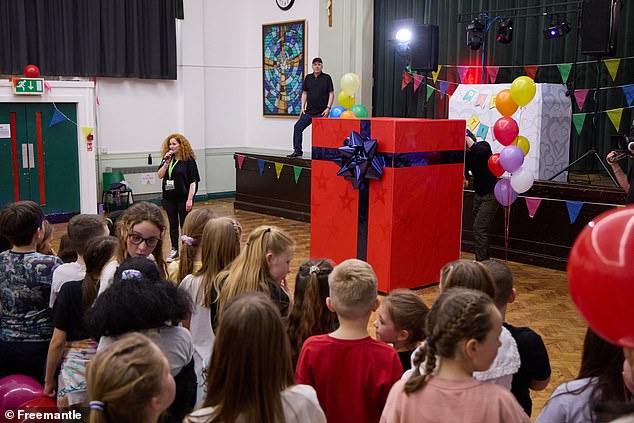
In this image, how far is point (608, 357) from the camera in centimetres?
174

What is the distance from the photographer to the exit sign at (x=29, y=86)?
27.3 feet

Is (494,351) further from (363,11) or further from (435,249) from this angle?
(363,11)

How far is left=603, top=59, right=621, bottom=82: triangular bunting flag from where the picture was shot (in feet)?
25.8

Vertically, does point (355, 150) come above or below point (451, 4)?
below

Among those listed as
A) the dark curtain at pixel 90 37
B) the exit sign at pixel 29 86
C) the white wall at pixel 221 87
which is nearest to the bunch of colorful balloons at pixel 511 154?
the white wall at pixel 221 87

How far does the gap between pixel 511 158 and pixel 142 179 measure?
20.9 ft

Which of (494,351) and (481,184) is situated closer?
(494,351)

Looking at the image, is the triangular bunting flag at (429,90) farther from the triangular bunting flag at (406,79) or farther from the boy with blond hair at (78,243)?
the boy with blond hair at (78,243)

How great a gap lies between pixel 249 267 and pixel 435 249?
11.3 ft

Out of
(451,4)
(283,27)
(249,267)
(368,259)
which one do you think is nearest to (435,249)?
(368,259)

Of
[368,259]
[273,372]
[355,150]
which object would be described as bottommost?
[368,259]

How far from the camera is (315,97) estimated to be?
937 centimetres

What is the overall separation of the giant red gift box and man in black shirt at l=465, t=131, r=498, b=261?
0.18 metres

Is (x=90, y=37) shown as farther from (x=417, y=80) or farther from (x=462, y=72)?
(x=462, y=72)
